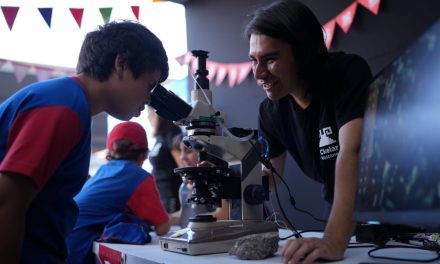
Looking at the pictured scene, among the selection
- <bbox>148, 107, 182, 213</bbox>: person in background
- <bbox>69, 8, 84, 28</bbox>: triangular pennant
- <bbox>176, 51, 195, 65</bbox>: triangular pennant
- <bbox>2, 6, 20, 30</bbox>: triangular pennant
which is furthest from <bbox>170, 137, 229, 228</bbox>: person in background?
<bbox>2, 6, 20, 30</bbox>: triangular pennant

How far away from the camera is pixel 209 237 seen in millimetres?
991

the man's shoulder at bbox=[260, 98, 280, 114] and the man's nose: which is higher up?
the man's nose

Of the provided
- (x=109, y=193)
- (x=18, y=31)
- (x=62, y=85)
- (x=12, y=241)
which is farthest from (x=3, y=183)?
(x=18, y=31)

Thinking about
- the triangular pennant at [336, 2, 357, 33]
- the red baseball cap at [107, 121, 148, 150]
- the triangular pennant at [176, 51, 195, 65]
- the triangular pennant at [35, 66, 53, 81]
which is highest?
the triangular pennant at [176, 51, 195, 65]

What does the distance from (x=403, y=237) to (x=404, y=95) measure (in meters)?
0.67

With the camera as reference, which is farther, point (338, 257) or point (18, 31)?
point (18, 31)

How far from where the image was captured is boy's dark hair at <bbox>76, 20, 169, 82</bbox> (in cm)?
105

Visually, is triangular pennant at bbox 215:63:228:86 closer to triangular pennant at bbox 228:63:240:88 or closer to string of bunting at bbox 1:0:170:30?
triangular pennant at bbox 228:63:240:88

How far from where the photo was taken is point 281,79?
48.3 inches

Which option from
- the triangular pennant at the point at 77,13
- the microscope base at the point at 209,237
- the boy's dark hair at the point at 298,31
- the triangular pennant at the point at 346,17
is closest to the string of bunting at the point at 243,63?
the triangular pennant at the point at 346,17

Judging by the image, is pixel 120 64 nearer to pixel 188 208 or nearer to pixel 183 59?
pixel 188 208

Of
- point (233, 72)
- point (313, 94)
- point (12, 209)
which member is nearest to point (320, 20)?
point (233, 72)

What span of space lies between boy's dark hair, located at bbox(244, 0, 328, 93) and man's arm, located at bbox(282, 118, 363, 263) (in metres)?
0.28

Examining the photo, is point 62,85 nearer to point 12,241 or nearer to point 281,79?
point 12,241
